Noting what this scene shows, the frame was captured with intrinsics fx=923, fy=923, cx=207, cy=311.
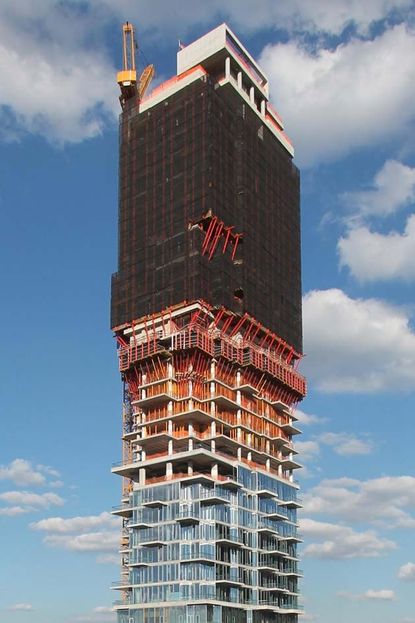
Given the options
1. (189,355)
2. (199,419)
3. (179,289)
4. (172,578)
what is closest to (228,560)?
(172,578)

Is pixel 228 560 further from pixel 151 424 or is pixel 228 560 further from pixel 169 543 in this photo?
pixel 151 424

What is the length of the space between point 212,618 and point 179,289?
220 ft

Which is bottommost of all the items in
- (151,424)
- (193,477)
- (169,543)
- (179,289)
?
(169,543)

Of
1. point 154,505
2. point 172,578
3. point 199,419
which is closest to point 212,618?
point 172,578

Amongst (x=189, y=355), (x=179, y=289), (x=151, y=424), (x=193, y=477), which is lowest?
(x=193, y=477)

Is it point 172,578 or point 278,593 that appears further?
point 278,593

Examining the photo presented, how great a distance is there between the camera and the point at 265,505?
643ft

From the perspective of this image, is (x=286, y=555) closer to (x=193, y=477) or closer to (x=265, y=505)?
(x=265, y=505)

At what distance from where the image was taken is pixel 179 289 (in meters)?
197

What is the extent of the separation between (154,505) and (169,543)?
26.8 feet

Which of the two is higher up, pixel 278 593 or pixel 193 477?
pixel 193 477

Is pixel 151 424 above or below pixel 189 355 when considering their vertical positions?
below

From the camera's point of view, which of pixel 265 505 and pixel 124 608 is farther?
pixel 265 505

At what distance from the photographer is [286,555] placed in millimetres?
197375
